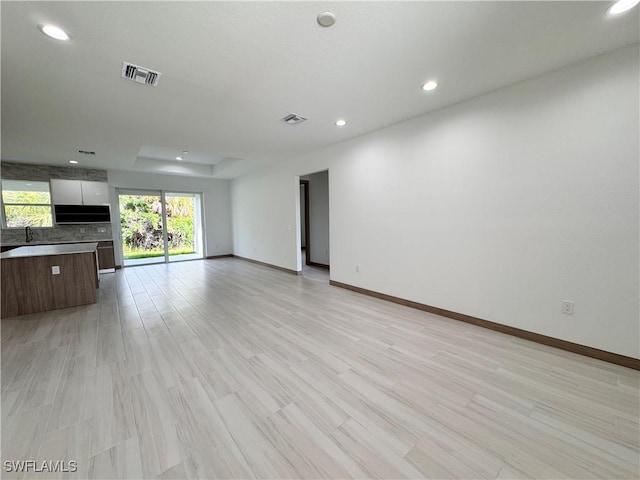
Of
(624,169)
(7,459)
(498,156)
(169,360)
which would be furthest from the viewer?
(498,156)

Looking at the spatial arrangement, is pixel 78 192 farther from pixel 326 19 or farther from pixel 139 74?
pixel 326 19

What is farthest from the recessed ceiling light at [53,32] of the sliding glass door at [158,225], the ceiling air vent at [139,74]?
the sliding glass door at [158,225]

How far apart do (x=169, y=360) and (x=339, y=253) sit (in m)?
3.09

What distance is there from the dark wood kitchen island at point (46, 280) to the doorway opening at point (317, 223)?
3993mm

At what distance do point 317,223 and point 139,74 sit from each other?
4.83 metres

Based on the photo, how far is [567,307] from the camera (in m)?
2.38

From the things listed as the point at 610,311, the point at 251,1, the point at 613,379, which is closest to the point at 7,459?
the point at 251,1

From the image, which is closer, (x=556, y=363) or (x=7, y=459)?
(x=7, y=459)

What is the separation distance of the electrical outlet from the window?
9354mm

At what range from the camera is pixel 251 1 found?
1541 millimetres

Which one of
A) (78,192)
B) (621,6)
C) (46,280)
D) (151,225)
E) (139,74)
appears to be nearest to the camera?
(621,6)

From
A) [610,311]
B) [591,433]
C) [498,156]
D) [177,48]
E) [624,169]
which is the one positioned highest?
[177,48]

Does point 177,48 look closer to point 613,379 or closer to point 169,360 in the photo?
point 169,360

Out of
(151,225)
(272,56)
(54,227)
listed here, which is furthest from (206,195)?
(272,56)
